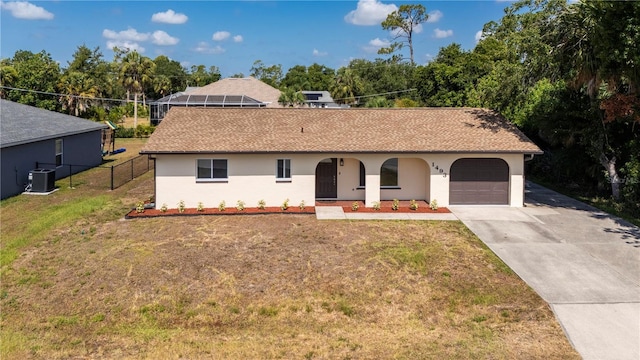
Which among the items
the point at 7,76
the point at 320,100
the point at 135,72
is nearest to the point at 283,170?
the point at 320,100

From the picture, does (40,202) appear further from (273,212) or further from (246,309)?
(246,309)

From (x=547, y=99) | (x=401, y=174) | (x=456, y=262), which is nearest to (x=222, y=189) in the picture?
(x=401, y=174)

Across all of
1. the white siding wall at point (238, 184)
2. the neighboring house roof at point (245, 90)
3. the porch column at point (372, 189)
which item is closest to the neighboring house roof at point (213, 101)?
the neighboring house roof at point (245, 90)

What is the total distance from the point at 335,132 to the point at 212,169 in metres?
5.83

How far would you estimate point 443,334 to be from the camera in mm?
9477

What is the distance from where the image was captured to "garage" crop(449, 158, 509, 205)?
19.9 m

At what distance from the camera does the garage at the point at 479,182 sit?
19938 millimetres

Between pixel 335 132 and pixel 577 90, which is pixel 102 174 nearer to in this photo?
pixel 335 132

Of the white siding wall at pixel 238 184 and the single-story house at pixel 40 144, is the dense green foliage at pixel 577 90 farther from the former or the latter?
the single-story house at pixel 40 144

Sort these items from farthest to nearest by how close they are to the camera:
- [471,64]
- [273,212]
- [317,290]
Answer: [471,64]
[273,212]
[317,290]

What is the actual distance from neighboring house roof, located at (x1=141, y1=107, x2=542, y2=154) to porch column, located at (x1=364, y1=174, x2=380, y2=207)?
1.37 metres

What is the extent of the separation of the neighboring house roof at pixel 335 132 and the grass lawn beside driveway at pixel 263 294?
3.73m

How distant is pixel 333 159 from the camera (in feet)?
66.9

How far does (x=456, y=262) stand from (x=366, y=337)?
195 inches
